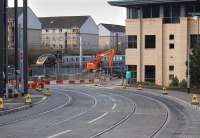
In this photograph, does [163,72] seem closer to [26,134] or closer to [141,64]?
[141,64]

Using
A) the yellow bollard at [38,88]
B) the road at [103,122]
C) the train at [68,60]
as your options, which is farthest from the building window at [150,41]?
the road at [103,122]

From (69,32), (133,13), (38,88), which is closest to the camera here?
(38,88)

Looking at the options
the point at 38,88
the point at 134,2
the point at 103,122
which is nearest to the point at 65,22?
the point at 134,2

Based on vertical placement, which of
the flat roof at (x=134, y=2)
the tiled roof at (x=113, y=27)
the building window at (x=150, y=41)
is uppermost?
the tiled roof at (x=113, y=27)

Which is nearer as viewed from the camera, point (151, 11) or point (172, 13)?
point (172, 13)

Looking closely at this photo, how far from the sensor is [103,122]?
2864 cm

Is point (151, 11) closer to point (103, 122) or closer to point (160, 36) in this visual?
point (160, 36)

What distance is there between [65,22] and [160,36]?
75854 mm

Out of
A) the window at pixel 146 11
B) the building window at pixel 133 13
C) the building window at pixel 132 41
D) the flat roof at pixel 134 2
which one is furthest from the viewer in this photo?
the building window at pixel 133 13

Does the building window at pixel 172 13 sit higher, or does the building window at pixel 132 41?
the building window at pixel 172 13

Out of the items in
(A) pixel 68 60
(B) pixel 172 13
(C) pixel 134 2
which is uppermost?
(C) pixel 134 2

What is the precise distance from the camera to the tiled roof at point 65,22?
14750 cm

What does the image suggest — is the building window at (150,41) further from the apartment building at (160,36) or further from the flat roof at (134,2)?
the flat roof at (134,2)

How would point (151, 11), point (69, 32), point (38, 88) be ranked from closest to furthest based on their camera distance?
1. point (38, 88)
2. point (151, 11)
3. point (69, 32)
